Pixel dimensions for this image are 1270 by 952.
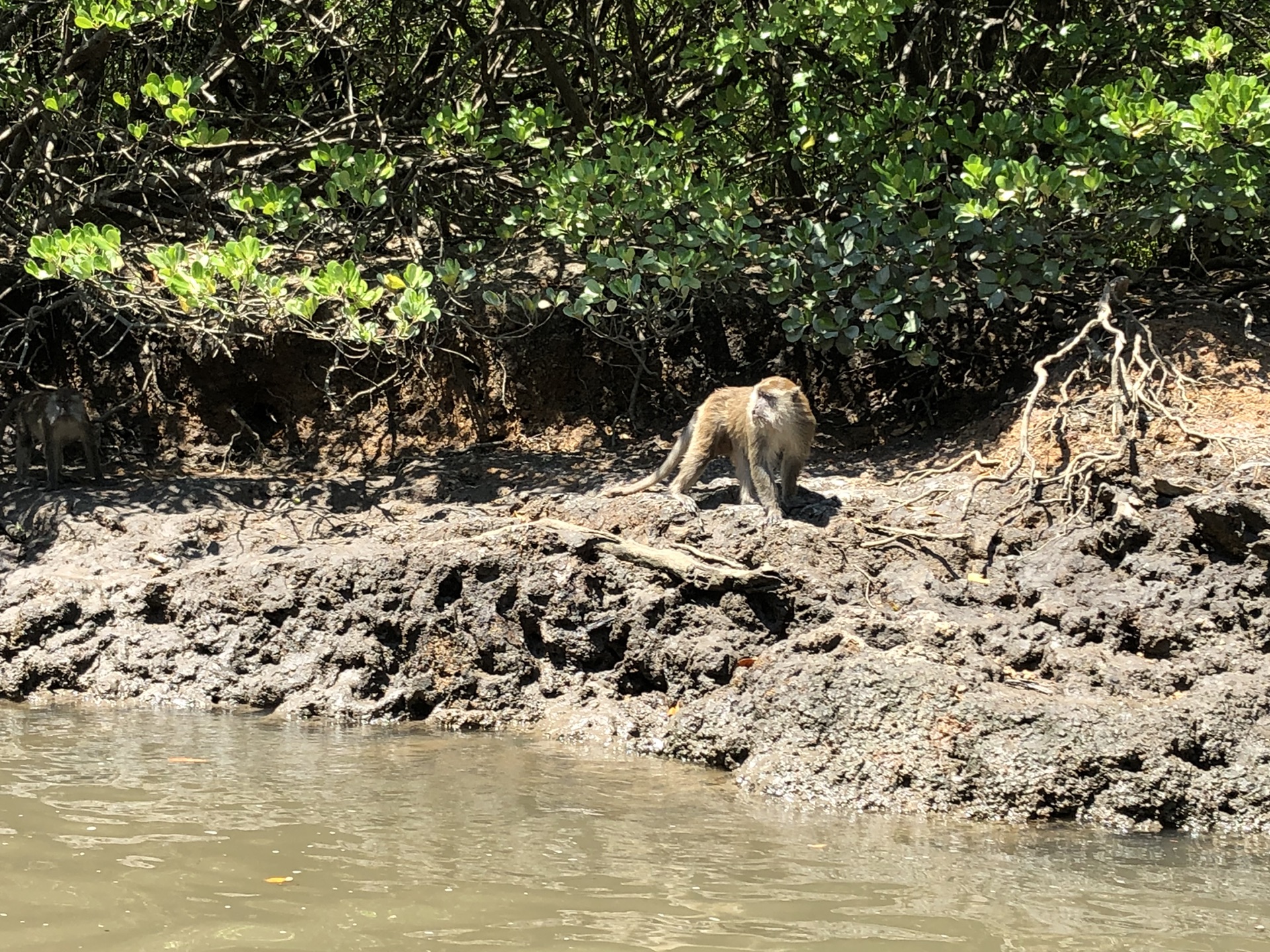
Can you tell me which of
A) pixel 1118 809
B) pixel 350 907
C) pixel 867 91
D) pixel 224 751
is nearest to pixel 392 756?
pixel 224 751

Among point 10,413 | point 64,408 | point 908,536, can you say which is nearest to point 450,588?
point 908,536

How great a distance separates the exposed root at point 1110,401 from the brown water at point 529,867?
3.08 metres

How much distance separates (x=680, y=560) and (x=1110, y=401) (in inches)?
127

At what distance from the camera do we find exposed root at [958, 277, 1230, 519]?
7.64 m

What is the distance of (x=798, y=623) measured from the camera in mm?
7059

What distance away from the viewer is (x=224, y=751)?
6117 millimetres

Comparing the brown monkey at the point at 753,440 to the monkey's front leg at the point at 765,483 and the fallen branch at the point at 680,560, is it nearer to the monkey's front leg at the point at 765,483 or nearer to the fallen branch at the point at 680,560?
the monkey's front leg at the point at 765,483

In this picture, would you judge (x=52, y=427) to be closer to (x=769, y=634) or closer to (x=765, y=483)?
(x=765, y=483)

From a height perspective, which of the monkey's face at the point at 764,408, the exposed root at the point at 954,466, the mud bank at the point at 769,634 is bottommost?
the mud bank at the point at 769,634

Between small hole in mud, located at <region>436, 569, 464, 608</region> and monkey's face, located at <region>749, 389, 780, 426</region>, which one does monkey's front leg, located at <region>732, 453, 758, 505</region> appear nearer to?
monkey's face, located at <region>749, 389, 780, 426</region>

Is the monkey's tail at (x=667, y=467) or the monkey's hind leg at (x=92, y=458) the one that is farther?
the monkey's hind leg at (x=92, y=458)

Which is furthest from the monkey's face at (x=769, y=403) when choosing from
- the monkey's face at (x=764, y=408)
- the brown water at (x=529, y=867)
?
the brown water at (x=529, y=867)

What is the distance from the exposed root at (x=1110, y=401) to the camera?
7.64 meters

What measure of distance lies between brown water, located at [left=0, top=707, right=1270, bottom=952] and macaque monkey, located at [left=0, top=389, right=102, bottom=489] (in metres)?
4.48
